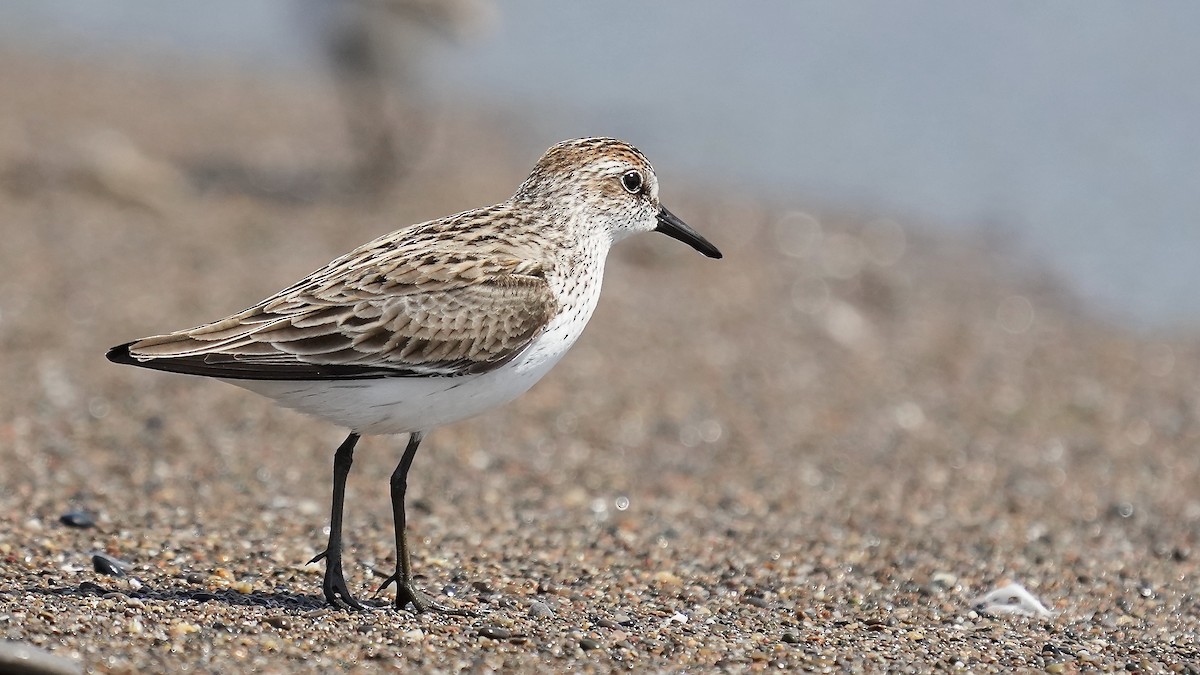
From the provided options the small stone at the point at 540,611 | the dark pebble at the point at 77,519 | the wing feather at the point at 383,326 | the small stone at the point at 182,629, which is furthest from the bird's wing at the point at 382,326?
the dark pebble at the point at 77,519

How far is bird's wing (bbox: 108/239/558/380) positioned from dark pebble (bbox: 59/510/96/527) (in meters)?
1.82

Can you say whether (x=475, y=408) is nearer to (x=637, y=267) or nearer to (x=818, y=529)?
(x=818, y=529)

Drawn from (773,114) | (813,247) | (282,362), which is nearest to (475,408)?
(282,362)

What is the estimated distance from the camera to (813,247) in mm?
15586

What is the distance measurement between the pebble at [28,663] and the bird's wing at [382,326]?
129cm

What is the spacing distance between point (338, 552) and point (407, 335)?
999 millimetres

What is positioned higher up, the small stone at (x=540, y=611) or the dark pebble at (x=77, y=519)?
the dark pebble at (x=77, y=519)

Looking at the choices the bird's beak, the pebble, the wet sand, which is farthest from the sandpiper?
the pebble

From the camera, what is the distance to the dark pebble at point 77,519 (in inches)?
290

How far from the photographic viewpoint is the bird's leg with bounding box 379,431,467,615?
250 inches

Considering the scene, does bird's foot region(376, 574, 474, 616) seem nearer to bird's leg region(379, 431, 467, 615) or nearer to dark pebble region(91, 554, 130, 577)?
bird's leg region(379, 431, 467, 615)

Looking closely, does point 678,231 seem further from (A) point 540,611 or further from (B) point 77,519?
(B) point 77,519

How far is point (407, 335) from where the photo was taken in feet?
19.9

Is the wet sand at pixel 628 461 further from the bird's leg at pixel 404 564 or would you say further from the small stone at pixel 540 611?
the bird's leg at pixel 404 564
